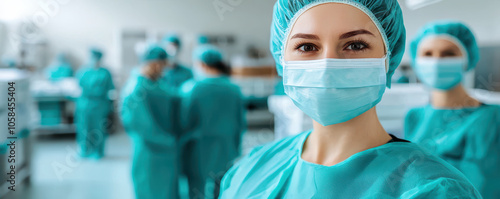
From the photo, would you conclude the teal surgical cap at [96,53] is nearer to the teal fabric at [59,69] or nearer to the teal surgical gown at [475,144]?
the teal fabric at [59,69]

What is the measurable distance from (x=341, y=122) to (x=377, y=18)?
23cm

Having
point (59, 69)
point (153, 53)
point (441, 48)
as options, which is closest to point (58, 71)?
point (59, 69)

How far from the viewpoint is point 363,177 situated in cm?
70

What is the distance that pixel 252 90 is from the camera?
5.91 m

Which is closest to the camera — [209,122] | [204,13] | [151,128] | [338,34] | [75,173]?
[338,34]

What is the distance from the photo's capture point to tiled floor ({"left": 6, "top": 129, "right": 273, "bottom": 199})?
3.32 meters

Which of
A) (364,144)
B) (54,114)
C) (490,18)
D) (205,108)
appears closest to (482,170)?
(490,18)

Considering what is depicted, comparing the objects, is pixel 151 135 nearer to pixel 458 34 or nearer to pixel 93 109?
pixel 458 34

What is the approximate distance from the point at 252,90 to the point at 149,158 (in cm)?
355

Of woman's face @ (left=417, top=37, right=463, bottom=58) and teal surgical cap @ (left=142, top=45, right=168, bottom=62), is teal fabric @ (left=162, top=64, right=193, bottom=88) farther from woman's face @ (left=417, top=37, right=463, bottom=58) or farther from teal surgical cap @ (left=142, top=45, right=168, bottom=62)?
woman's face @ (left=417, top=37, right=463, bottom=58)

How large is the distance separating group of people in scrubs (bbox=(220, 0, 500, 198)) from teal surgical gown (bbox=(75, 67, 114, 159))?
3.93 m

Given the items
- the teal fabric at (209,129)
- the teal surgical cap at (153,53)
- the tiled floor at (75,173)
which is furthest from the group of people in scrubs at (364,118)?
the tiled floor at (75,173)

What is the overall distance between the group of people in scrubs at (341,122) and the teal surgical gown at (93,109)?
12.9 ft

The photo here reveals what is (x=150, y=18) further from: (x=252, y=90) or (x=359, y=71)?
(x=252, y=90)
